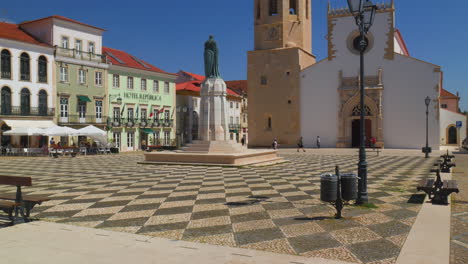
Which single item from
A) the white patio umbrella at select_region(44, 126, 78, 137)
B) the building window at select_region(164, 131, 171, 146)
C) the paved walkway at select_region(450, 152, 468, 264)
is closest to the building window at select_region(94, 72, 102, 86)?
the white patio umbrella at select_region(44, 126, 78, 137)

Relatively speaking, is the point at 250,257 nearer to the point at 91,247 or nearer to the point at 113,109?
the point at 91,247

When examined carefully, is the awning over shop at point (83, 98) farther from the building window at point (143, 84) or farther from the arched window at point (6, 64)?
the building window at point (143, 84)

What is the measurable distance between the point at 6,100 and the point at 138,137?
12.9m

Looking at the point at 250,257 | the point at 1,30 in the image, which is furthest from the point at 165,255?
the point at 1,30

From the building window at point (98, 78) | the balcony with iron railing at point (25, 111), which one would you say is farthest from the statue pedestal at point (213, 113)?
the building window at point (98, 78)

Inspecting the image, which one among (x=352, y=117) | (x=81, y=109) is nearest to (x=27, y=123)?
(x=81, y=109)

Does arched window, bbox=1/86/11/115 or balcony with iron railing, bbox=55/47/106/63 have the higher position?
balcony with iron railing, bbox=55/47/106/63

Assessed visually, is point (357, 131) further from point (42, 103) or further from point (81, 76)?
point (42, 103)

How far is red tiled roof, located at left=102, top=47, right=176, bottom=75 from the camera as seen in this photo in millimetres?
38938

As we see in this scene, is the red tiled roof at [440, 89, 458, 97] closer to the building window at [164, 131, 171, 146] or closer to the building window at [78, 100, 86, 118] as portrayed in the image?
the building window at [164, 131, 171, 146]

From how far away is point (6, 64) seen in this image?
97.4 feet

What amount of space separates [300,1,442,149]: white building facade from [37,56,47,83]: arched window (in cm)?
2270

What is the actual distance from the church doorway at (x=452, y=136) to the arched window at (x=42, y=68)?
4119 cm

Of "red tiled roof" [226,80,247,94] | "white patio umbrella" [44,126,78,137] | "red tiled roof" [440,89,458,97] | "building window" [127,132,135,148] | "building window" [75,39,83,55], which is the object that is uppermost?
"red tiled roof" [226,80,247,94]
